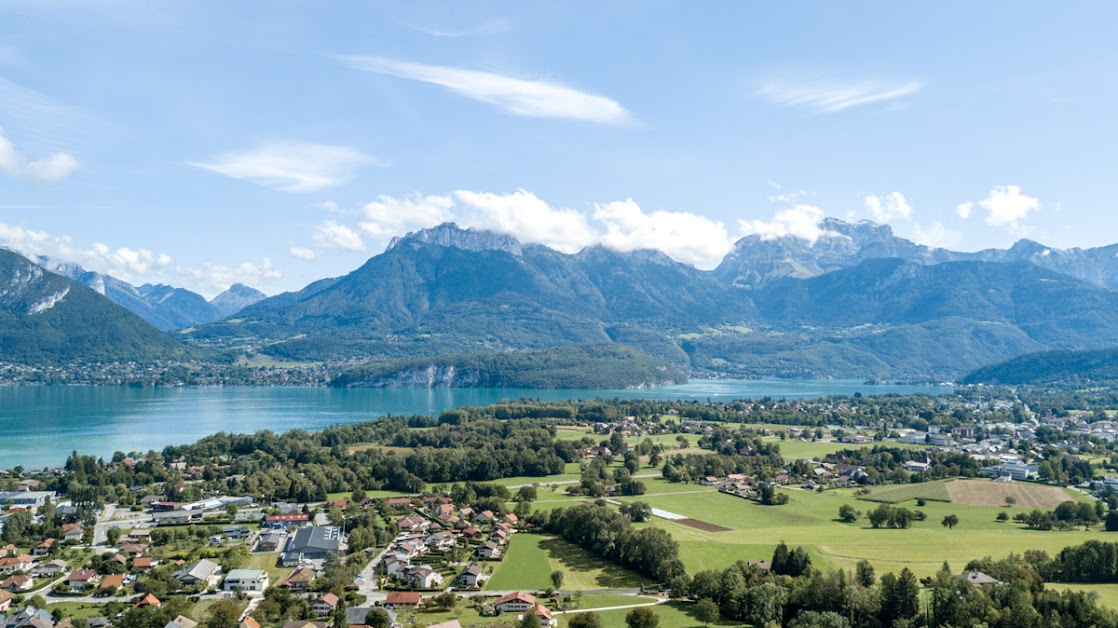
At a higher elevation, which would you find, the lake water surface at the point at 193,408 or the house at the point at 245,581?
the lake water surface at the point at 193,408

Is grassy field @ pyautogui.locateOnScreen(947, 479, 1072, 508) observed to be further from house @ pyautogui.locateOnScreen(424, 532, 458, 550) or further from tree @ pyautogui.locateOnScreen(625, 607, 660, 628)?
tree @ pyautogui.locateOnScreen(625, 607, 660, 628)

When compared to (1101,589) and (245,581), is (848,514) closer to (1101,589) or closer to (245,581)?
(1101,589)

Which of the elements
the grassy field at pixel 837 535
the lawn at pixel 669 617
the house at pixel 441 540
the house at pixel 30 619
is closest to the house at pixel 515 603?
the lawn at pixel 669 617

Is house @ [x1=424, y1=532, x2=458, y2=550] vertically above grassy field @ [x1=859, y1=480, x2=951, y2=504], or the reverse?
house @ [x1=424, y1=532, x2=458, y2=550]

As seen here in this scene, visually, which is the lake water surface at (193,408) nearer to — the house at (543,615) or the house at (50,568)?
the house at (50,568)

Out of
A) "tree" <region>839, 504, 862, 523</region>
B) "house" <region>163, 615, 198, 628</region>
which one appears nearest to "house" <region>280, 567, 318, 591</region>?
"house" <region>163, 615, 198, 628</region>

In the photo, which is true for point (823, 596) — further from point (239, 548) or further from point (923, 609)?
point (239, 548)

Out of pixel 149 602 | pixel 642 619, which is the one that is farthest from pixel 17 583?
pixel 642 619
